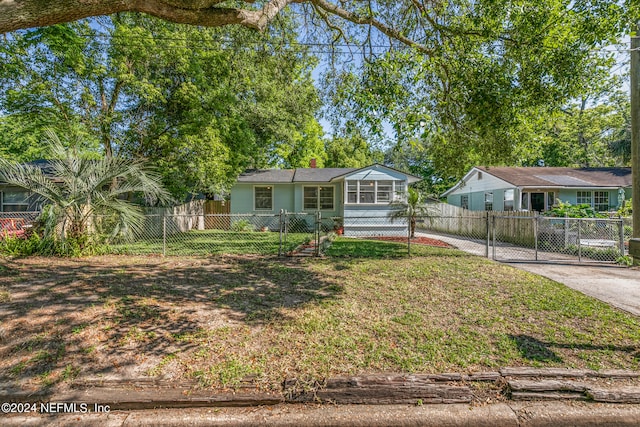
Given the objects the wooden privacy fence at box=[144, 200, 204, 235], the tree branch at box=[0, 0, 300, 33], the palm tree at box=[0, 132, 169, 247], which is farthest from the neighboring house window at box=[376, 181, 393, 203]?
the tree branch at box=[0, 0, 300, 33]

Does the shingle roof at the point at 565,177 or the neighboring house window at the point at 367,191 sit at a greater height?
the shingle roof at the point at 565,177

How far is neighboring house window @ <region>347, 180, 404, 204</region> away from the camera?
48.9 ft

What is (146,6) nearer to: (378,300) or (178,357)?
(178,357)

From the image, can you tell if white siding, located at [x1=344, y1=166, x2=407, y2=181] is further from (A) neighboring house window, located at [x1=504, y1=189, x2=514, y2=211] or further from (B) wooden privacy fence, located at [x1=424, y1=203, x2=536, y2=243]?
(A) neighboring house window, located at [x1=504, y1=189, x2=514, y2=211]

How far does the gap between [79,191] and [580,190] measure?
22.3 meters

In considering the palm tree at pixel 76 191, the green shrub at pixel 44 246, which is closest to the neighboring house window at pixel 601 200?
the palm tree at pixel 76 191

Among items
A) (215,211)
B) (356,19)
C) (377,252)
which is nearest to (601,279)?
(377,252)

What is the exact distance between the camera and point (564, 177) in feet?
55.5

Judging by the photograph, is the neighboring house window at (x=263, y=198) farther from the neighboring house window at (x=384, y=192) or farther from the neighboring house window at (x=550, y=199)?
the neighboring house window at (x=550, y=199)

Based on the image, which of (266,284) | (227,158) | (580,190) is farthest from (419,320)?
(580,190)

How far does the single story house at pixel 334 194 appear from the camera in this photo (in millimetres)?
14844

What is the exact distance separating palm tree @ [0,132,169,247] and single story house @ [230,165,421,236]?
346 inches

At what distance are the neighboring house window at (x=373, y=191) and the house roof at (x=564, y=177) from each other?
12.5 ft

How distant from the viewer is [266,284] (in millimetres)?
5902
